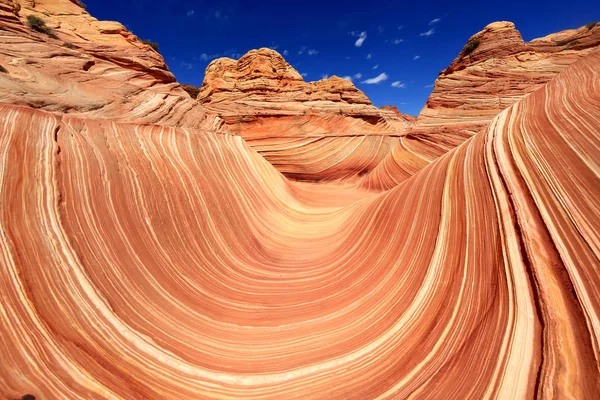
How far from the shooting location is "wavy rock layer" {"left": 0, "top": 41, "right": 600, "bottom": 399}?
1.89 meters

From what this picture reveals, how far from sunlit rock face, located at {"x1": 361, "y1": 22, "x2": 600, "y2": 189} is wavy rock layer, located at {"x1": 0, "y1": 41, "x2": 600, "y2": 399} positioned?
4904 mm

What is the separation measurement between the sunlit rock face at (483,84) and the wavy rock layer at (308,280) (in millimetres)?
4904

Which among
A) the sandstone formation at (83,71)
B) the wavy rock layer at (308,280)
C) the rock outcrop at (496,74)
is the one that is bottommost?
the wavy rock layer at (308,280)

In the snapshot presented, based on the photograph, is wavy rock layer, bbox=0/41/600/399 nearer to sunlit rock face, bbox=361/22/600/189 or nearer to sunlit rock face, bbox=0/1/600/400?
sunlit rock face, bbox=0/1/600/400

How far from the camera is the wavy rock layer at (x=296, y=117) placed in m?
11.6

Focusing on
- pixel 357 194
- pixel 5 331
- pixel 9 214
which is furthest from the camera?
pixel 357 194

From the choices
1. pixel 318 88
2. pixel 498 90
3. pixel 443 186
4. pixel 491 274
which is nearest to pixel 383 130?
pixel 318 88

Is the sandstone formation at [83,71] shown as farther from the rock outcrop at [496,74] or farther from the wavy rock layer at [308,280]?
the rock outcrop at [496,74]

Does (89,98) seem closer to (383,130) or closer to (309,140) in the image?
(309,140)

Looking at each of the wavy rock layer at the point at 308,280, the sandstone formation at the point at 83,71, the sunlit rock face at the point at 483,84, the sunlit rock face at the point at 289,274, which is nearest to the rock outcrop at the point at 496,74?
the sunlit rock face at the point at 483,84

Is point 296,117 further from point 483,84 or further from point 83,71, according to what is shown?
point 83,71

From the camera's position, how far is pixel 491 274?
243 cm

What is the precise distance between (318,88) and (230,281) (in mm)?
13016

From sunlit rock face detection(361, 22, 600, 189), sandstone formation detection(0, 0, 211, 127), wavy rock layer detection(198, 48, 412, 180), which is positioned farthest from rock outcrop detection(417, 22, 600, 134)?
sandstone formation detection(0, 0, 211, 127)
